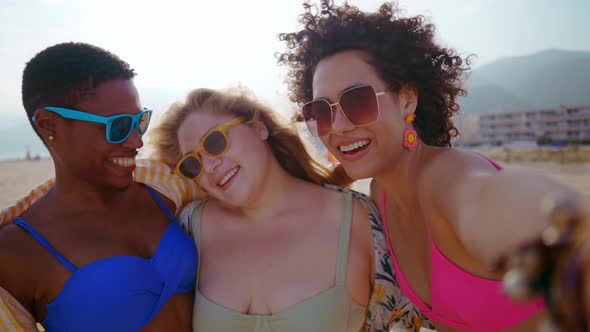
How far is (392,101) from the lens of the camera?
2.18 m

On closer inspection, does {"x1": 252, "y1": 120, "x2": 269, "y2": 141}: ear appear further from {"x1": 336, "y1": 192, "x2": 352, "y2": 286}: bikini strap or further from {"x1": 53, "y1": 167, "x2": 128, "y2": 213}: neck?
{"x1": 53, "y1": 167, "x2": 128, "y2": 213}: neck

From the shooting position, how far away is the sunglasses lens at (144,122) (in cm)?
248

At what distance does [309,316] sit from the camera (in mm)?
2117

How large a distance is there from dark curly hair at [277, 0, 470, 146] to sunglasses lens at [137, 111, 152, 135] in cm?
105

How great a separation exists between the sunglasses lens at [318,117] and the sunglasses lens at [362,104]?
0.45 ft

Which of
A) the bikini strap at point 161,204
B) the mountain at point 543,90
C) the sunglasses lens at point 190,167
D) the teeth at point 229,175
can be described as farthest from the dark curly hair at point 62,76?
the mountain at point 543,90

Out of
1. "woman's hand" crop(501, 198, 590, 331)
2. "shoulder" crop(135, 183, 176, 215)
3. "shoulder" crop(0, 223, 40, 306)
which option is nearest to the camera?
"woman's hand" crop(501, 198, 590, 331)

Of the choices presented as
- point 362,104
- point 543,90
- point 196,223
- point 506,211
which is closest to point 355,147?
point 362,104

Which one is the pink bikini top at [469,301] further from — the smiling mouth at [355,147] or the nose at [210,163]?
the nose at [210,163]

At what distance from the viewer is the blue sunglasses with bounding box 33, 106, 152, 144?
2.16 m

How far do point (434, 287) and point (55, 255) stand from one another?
2012 millimetres

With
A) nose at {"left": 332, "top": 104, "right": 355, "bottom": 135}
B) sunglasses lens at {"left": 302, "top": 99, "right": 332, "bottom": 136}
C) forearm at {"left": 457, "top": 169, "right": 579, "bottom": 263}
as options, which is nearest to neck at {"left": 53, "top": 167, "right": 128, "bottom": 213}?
sunglasses lens at {"left": 302, "top": 99, "right": 332, "bottom": 136}

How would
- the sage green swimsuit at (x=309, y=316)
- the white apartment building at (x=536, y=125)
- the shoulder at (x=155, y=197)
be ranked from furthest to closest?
the white apartment building at (x=536, y=125) → the shoulder at (x=155, y=197) → the sage green swimsuit at (x=309, y=316)

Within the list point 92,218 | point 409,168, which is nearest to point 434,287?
point 409,168
